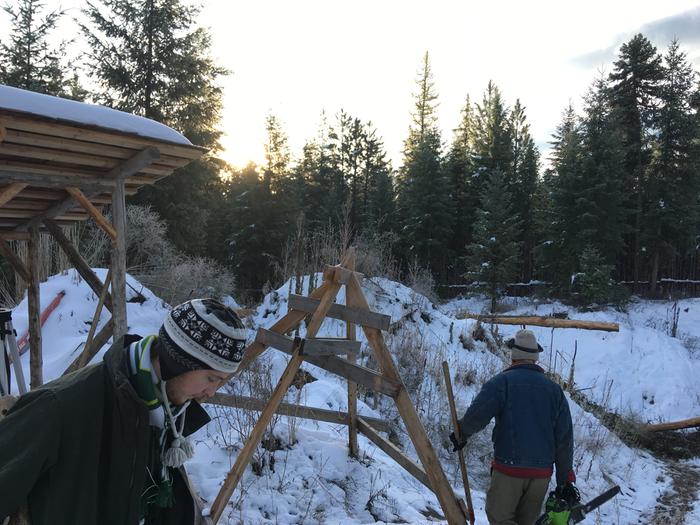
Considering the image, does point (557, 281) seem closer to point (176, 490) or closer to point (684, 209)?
point (684, 209)

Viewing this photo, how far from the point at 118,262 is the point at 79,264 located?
98 cm

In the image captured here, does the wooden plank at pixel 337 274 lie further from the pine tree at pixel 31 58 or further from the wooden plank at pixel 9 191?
the pine tree at pixel 31 58

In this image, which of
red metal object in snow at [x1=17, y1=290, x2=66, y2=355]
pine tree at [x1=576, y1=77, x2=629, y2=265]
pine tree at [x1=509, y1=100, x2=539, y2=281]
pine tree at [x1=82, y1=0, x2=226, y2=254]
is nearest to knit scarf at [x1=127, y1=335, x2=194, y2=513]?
red metal object in snow at [x1=17, y1=290, x2=66, y2=355]

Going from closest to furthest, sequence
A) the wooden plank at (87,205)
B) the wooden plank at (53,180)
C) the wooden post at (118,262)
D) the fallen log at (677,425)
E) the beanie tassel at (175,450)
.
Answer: the beanie tassel at (175,450) < the wooden plank at (53,180) < the wooden plank at (87,205) < the wooden post at (118,262) < the fallen log at (677,425)

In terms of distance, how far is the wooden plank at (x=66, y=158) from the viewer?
464 cm

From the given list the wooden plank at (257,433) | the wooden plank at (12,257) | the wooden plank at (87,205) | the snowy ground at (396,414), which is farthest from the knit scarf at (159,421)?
the wooden plank at (12,257)

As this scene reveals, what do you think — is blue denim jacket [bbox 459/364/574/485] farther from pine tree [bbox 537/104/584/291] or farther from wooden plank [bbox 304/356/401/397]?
pine tree [bbox 537/104/584/291]

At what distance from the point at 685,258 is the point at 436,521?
95.9ft

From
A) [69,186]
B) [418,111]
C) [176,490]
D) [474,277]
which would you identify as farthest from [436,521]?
[418,111]

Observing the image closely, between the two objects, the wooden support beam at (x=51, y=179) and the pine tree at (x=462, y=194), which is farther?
the pine tree at (x=462, y=194)

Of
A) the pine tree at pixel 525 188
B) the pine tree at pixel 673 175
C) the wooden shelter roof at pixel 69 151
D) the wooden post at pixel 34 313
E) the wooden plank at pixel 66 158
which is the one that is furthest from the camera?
the pine tree at pixel 525 188

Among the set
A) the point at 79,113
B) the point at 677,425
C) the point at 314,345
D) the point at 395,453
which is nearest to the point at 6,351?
the point at 79,113

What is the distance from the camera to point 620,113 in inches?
1010

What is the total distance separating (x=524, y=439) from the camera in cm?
419
